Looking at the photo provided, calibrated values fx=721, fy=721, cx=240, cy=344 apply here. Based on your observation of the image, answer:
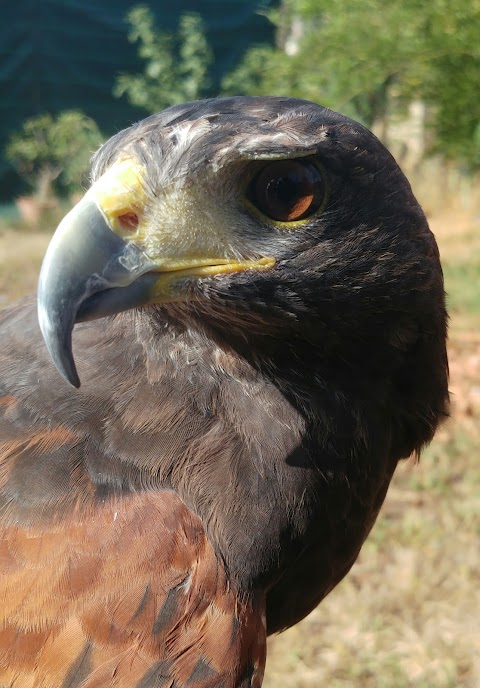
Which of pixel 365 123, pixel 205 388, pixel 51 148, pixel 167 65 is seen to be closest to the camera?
pixel 205 388

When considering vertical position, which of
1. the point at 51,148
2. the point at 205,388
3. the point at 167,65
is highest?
the point at 167,65

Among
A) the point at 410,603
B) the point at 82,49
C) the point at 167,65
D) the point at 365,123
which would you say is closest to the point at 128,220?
the point at 410,603

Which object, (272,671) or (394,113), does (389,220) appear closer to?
(272,671)

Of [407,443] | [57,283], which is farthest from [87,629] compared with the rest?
[407,443]

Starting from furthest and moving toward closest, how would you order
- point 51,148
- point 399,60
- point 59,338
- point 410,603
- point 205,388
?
point 51,148
point 399,60
point 410,603
point 205,388
point 59,338

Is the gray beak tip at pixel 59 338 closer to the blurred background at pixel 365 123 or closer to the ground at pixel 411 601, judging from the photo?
the blurred background at pixel 365 123

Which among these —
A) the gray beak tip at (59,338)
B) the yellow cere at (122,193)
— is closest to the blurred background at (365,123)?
the yellow cere at (122,193)

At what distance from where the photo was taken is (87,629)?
171 cm

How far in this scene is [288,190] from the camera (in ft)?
4.96

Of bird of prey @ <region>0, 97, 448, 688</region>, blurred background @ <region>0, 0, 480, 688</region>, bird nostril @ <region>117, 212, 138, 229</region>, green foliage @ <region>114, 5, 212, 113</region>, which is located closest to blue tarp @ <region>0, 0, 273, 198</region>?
blurred background @ <region>0, 0, 480, 688</region>

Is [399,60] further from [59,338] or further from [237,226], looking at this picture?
[59,338]

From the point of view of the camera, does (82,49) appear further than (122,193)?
Yes

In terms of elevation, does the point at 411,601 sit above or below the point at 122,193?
below

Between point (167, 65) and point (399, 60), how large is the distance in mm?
5128
